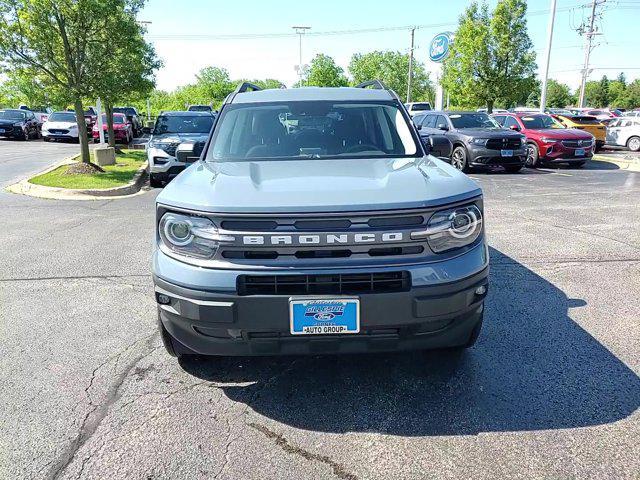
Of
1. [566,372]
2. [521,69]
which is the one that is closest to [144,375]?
[566,372]

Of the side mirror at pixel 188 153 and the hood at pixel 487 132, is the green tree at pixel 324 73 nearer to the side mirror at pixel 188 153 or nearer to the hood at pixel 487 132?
the hood at pixel 487 132

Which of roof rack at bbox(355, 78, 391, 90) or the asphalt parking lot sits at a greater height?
roof rack at bbox(355, 78, 391, 90)

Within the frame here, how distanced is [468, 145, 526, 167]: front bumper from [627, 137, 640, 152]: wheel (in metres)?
10.3

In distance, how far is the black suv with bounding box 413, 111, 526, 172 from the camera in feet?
46.1

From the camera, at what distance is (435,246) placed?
2.73 m

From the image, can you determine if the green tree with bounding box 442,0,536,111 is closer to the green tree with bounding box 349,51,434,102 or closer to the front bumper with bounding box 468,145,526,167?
the front bumper with bounding box 468,145,526,167

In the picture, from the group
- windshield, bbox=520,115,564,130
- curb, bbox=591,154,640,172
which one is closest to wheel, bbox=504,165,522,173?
windshield, bbox=520,115,564,130

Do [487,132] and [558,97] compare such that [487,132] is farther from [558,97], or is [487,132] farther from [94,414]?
[558,97]

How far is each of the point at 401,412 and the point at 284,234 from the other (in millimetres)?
1213

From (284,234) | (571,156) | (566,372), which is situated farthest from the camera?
(571,156)

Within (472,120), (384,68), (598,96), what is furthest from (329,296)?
(598,96)

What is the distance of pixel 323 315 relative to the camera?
2.60 m

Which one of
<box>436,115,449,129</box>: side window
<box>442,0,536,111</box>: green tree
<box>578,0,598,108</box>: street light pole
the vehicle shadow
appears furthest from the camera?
<box>578,0,598,108</box>: street light pole

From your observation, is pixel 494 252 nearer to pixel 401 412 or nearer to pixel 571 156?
pixel 401 412
